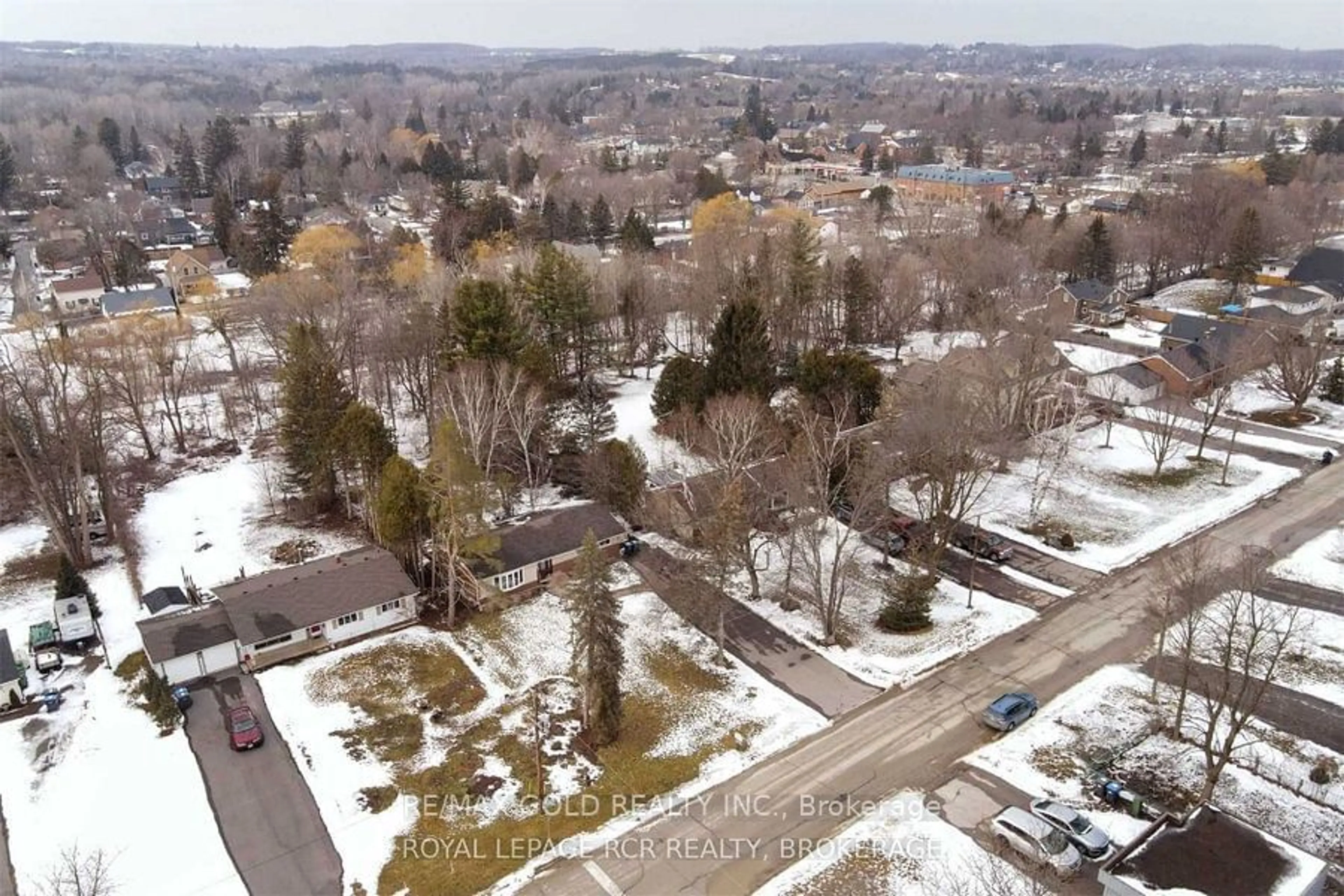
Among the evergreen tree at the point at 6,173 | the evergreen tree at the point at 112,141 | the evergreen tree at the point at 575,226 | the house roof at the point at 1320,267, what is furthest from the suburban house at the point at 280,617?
the evergreen tree at the point at 112,141

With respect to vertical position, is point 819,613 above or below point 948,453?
below

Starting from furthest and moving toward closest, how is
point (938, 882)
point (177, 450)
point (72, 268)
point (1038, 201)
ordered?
point (1038, 201)
point (72, 268)
point (177, 450)
point (938, 882)

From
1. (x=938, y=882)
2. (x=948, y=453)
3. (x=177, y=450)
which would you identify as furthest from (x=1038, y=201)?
(x=938, y=882)

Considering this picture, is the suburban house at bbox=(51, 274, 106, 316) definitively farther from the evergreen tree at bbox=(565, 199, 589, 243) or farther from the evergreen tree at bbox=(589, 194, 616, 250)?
the evergreen tree at bbox=(589, 194, 616, 250)

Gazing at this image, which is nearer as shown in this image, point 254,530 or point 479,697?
point 479,697

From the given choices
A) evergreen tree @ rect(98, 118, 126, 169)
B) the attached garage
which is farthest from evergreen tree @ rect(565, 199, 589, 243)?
evergreen tree @ rect(98, 118, 126, 169)

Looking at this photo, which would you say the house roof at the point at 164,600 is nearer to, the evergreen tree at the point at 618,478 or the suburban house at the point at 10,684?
the suburban house at the point at 10,684

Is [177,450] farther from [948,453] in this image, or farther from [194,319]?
[948,453]
